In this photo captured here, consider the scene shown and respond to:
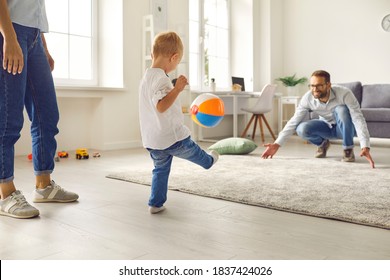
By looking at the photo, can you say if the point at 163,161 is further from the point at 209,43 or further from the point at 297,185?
the point at 209,43

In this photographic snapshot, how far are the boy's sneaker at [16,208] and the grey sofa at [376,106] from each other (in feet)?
13.7

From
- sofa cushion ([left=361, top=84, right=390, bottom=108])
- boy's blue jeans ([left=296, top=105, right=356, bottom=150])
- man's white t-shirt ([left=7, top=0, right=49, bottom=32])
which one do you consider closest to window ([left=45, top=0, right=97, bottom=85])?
boy's blue jeans ([left=296, top=105, right=356, bottom=150])

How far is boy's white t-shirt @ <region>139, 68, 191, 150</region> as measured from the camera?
5.71 ft

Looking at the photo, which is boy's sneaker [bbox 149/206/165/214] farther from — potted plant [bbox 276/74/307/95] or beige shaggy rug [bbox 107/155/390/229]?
potted plant [bbox 276/74/307/95]

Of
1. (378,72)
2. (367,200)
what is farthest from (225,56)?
(367,200)

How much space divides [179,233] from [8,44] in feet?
3.22

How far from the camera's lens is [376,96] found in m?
5.46

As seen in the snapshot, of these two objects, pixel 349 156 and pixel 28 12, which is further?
pixel 349 156

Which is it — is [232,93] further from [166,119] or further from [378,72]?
[166,119]

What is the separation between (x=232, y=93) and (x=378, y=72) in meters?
2.25

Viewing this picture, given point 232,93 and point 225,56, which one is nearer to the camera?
point 232,93

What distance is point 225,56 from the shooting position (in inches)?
275

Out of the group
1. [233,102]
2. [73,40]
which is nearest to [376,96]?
[233,102]

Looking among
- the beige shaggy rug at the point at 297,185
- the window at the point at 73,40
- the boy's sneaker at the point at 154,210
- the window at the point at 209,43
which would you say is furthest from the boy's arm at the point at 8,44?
the window at the point at 209,43
